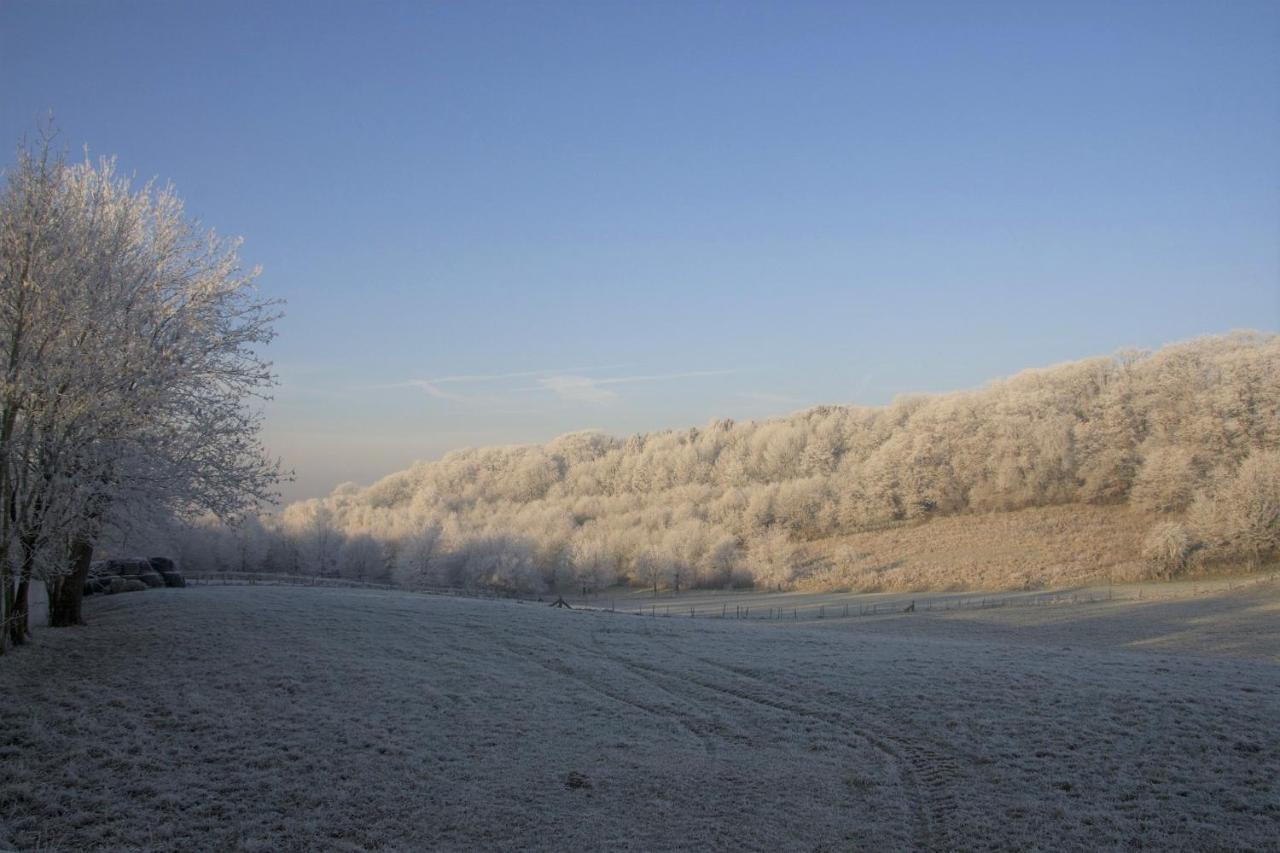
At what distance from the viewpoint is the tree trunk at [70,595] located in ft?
74.4

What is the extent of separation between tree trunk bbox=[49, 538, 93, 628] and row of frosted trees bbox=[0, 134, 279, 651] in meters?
0.04

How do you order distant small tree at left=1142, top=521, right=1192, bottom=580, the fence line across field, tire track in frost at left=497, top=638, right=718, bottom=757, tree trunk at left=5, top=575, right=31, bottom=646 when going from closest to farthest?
tire track in frost at left=497, top=638, right=718, bottom=757
tree trunk at left=5, top=575, right=31, bottom=646
the fence line across field
distant small tree at left=1142, top=521, right=1192, bottom=580

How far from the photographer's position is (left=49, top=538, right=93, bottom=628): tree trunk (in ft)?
74.4

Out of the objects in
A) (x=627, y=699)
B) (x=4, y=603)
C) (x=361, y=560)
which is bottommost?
(x=361, y=560)

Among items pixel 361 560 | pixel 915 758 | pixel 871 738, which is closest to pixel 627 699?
pixel 871 738

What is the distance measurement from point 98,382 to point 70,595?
8.76 metres

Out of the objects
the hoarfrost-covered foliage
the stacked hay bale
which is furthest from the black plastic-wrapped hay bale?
the hoarfrost-covered foliage

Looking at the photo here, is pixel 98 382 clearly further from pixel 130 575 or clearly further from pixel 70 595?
pixel 130 575

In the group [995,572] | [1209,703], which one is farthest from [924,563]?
[1209,703]

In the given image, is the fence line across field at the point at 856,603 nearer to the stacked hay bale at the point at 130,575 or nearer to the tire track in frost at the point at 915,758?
the stacked hay bale at the point at 130,575

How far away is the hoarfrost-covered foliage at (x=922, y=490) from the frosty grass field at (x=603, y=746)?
56.5m

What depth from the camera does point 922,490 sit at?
3671 inches

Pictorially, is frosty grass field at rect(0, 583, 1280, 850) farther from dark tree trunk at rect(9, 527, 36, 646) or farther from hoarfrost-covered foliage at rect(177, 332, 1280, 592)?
hoarfrost-covered foliage at rect(177, 332, 1280, 592)

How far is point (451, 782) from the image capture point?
1243 centimetres
